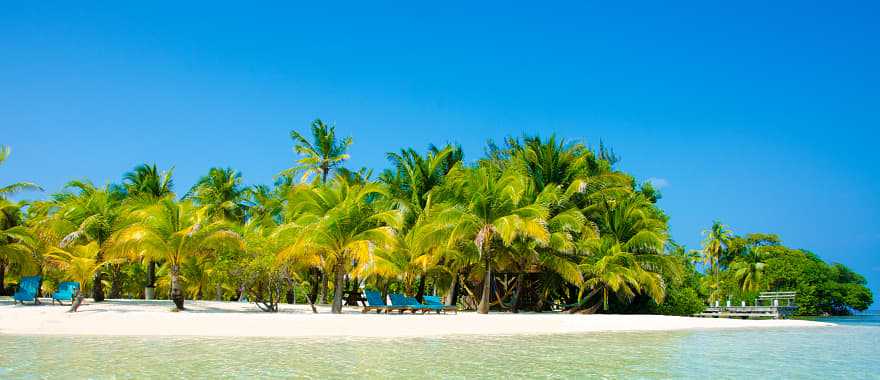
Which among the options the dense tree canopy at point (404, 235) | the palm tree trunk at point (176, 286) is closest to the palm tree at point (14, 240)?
the dense tree canopy at point (404, 235)

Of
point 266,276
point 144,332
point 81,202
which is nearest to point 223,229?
point 266,276

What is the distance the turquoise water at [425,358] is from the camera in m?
8.34

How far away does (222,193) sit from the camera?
1420 inches

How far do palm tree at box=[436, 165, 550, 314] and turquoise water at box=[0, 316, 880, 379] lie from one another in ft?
19.3

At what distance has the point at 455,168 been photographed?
25.4 metres

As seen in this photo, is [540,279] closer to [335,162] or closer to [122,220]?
[335,162]

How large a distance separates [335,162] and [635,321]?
18296mm

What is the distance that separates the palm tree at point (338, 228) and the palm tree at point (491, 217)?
7.57ft

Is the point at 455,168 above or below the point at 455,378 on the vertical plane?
above

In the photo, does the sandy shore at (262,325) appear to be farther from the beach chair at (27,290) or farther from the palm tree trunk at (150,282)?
the palm tree trunk at (150,282)

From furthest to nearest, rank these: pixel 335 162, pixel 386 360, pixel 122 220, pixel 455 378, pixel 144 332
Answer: pixel 335 162, pixel 122 220, pixel 144 332, pixel 386 360, pixel 455 378

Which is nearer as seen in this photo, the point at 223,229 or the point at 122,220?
the point at 223,229

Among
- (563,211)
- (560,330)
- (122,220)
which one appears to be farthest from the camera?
(563,211)

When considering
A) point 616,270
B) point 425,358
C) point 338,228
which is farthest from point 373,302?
point 425,358
